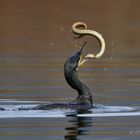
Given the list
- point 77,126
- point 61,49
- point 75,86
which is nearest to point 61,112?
point 75,86

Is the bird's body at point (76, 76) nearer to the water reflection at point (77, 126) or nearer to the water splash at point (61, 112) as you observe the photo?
the water splash at point (61, 112)

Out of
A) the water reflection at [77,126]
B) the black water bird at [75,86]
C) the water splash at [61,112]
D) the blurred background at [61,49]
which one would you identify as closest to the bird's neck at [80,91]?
the black water bird at [75,86]

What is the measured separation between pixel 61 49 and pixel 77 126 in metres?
12.2

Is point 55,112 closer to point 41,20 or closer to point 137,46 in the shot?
point 137,46

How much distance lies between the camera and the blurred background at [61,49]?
17920 millimetres

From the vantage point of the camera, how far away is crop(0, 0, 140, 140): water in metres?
14.1

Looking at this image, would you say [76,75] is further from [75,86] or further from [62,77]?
[62,77]

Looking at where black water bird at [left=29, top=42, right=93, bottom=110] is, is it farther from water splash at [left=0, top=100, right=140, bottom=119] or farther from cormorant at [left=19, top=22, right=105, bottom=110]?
water splash at [left=0, top=100, right=140, bottom=119]

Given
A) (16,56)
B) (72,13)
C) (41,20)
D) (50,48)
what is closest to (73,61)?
(16,56)

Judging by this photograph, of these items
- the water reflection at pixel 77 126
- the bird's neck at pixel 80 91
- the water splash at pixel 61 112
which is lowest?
the water reflection at pixel 77 126

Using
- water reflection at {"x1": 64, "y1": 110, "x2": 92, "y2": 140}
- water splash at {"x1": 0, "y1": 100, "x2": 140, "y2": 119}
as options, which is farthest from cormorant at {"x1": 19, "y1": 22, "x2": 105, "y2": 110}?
water reflection at {"x1": 64, "y1": 110, "x2": 92, "y2": 140}

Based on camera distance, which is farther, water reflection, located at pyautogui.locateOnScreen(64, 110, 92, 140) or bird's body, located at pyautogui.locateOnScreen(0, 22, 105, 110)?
bird's body, located at pyautogui.locateOnScreen(0, 22, 105, 110)

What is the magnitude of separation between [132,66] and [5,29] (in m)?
12.6

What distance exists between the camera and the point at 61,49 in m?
26.4
